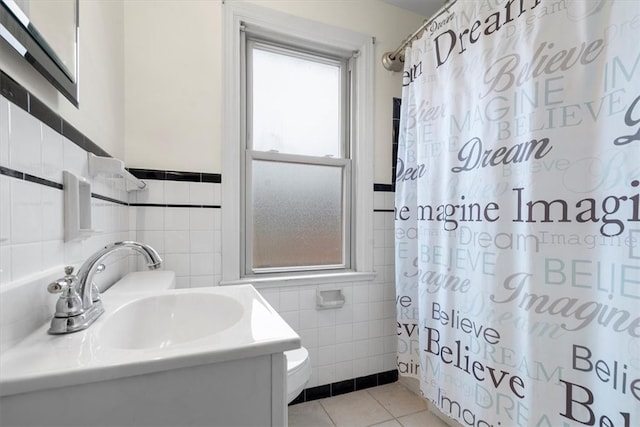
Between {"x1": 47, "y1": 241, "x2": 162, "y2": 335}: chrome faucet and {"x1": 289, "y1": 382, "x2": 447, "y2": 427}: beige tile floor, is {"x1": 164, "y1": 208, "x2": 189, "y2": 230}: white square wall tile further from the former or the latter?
{"x1": 289, "y1": 382, "x2": 447, "y2": 427}: beige tile floor

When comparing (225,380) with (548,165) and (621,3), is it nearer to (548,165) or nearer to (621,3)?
(548,165)

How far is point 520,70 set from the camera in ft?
3.63

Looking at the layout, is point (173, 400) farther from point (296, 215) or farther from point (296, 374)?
point (296, 215)

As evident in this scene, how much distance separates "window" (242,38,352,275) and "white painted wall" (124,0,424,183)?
8.7 inches

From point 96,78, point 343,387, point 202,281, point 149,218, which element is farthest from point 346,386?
point 96,78

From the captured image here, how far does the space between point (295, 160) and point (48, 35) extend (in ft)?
4.06

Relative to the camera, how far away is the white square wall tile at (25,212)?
54cm

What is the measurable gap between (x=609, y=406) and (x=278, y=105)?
1.92m

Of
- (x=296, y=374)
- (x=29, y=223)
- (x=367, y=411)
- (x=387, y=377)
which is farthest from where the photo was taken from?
(x=387, y=377)

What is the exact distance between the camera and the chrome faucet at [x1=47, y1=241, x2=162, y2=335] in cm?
58

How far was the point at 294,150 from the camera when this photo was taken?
1.84m

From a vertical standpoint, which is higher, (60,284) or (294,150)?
(294,150)

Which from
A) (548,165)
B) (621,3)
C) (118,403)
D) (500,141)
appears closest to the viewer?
(118,403)

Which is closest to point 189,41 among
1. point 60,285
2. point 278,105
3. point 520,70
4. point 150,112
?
point 150,112
